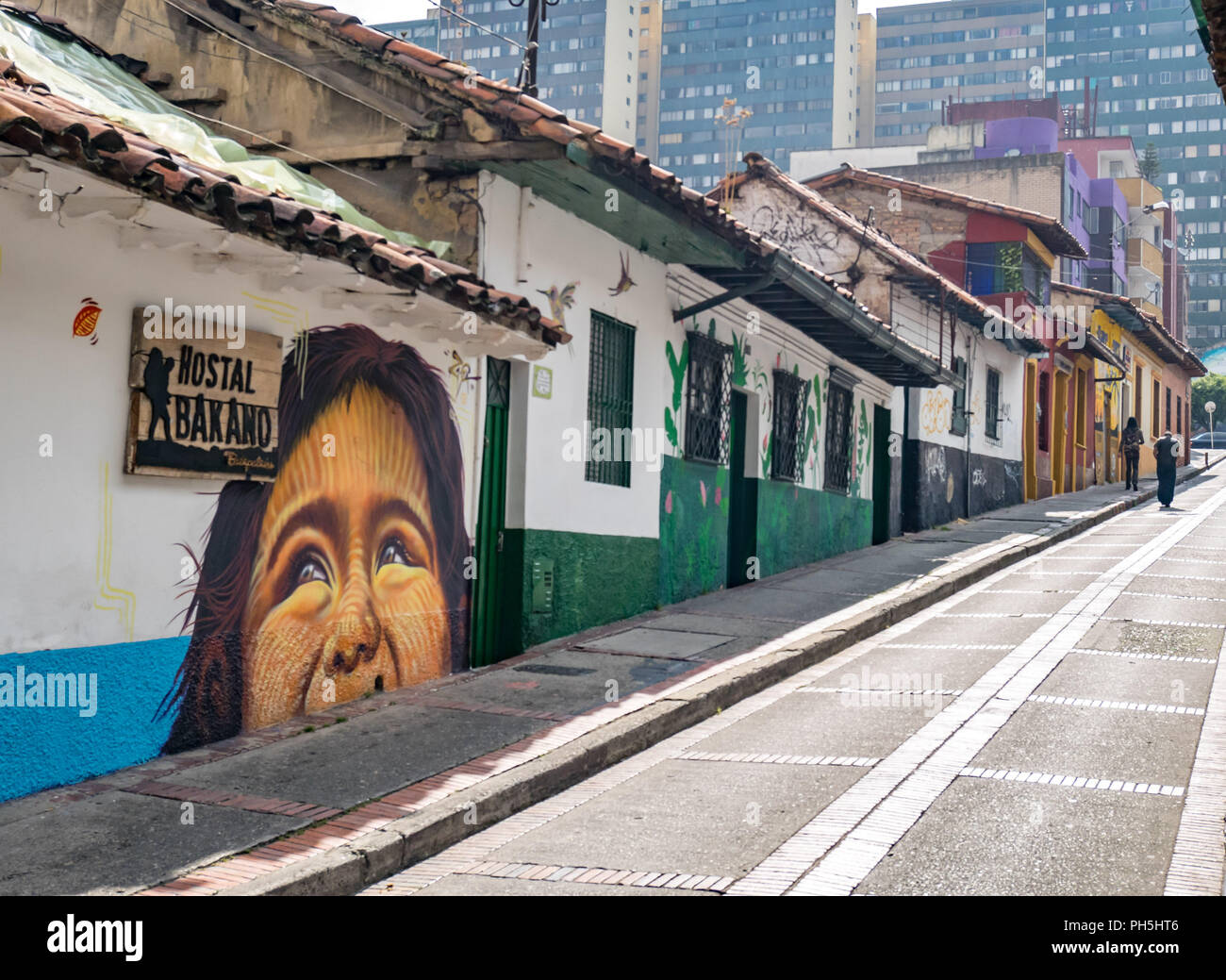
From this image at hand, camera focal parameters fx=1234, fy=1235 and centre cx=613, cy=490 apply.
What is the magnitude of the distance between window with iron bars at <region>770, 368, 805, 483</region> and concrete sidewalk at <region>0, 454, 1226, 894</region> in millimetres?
3762

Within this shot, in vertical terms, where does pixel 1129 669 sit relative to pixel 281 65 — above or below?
below

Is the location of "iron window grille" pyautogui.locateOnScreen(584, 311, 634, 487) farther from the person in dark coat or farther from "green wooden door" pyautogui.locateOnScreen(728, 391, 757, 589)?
the person in dark coat

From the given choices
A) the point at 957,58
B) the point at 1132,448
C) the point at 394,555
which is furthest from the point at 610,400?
the point at 957,58

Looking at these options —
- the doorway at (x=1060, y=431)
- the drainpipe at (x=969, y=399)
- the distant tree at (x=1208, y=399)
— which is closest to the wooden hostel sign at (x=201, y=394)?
the drainpipe at (x=969, y=399)

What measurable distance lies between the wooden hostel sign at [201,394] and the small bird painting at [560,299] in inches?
126

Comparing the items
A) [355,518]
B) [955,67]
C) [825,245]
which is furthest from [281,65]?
[955,67]

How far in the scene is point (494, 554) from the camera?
9578mm

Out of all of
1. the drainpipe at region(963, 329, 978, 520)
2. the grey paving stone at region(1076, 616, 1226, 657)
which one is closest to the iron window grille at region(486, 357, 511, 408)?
the grey paving stone at region(1076, 616, 1226, 657)

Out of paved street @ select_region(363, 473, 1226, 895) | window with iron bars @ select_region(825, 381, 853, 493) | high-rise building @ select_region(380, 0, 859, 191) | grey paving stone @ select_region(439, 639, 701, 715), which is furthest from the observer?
high-rise building @ select_region(380, 0, 859, 191)

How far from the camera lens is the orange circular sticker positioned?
5.97m

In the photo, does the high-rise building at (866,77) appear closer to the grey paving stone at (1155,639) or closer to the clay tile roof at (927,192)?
the clay tile roof at (927,192)

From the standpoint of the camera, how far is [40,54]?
25.9ft
